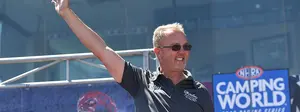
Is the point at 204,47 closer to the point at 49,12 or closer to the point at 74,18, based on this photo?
the point at 49,12

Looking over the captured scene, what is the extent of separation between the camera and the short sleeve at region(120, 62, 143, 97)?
1.61 m

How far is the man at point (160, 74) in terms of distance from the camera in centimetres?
158

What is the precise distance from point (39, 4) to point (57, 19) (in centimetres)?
30

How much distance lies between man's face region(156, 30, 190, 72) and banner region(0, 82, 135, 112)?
75.9 inches

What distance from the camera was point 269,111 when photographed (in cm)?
542

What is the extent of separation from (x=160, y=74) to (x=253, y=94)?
154 inches

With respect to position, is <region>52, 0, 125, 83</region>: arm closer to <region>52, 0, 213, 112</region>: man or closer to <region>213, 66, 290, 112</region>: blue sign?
<region>52, 0, 213, 112</region>: man

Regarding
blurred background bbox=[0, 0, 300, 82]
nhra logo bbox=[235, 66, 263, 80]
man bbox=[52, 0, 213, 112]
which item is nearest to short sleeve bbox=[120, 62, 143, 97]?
man bbox=[52, 0, 213, 112]

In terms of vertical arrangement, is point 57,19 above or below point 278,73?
above

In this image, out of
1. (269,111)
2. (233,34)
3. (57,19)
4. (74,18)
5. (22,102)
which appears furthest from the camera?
(57,19)

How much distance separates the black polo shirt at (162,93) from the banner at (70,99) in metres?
1.90

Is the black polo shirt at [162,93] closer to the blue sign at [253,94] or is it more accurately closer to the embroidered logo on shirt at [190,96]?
the embroidered logo on shirt at [190,96]

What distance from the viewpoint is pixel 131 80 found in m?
1.62

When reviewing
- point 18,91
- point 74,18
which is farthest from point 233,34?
point 74,18
